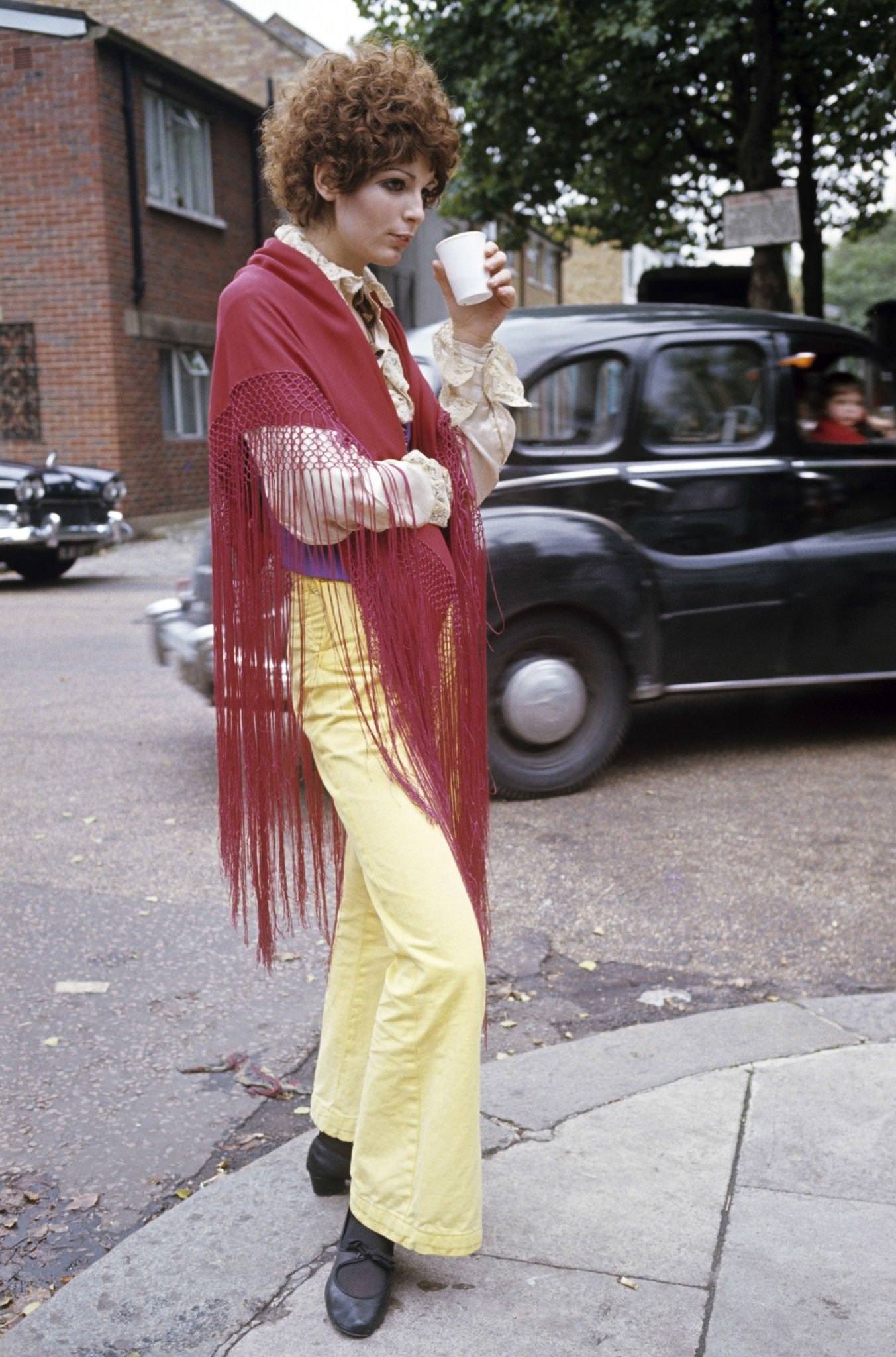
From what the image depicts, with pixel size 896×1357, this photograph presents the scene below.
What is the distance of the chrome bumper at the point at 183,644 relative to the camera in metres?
5.45

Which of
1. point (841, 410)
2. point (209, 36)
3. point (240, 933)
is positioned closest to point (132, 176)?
point (209, 36)

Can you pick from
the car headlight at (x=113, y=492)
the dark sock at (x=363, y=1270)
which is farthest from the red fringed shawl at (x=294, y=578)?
the car headlight at (x=113, y=492)

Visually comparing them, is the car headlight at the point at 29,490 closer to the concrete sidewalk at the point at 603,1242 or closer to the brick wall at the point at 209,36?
the concrete sidewalk at the point at 603,1242

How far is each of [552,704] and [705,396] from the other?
1.49 m

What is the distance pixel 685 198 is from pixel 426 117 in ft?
70.7

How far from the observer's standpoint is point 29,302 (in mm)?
17359

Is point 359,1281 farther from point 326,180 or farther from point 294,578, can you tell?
point 326,180

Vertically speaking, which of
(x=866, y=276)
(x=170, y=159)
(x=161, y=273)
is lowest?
(x=161, y=273)

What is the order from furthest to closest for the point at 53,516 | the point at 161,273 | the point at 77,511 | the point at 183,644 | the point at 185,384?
the point at 185,384 → the point at 161,273 → the point at 77,511 → the point at 53,516 → the point at 183,644

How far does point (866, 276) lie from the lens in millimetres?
75625

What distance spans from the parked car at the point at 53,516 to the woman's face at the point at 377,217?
10848mm

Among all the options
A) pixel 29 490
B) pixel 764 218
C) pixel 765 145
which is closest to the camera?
pixel 764 218

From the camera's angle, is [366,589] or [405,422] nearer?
[366,589]

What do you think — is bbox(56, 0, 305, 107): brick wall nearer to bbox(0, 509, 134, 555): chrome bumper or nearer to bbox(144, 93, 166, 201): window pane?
bbox(144, 93, 166, 201): window pane
